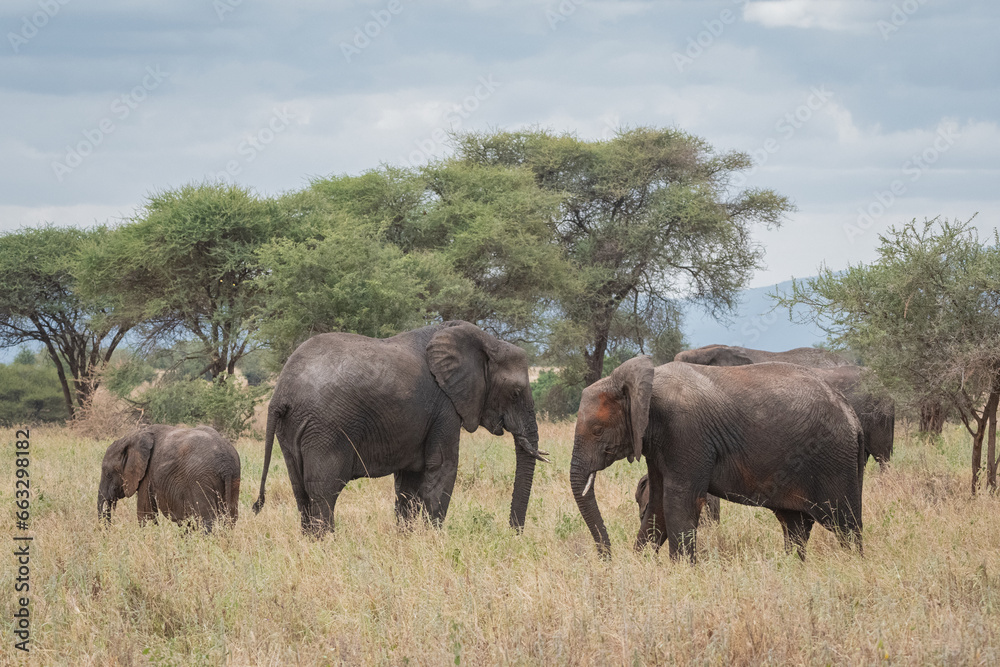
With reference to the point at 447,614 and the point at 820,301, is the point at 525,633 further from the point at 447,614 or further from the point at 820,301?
the point at 820,301

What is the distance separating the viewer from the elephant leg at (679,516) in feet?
24.1

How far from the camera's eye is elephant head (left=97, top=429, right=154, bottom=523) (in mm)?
9109

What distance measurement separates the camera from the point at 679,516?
24.1 ft

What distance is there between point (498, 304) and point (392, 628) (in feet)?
79.4

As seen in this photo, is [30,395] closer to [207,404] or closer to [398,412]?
[207,404]

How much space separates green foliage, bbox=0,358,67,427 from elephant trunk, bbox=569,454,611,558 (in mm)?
36034

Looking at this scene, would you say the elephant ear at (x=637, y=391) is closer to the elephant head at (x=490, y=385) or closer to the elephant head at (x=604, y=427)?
the elephant head at (x=604, y=427)

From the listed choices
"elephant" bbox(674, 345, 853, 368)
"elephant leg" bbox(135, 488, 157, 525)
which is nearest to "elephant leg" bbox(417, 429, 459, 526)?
"elephant leg" bbox(135, 488, 157, 525)

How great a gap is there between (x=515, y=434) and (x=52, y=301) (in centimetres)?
2819

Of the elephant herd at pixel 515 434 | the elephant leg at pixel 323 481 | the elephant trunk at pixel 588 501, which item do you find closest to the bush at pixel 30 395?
the elephant herd at pixel 515 434

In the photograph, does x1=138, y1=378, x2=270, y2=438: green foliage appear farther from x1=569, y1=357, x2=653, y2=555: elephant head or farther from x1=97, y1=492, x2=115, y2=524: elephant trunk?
x1=569, y1=357, x2=653, y2=555: elephant head

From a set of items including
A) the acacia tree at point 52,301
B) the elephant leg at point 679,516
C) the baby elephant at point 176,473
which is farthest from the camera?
the acacia tree at point 52,301

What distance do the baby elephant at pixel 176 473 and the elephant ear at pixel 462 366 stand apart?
216 cm

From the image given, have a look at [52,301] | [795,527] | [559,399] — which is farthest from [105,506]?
[559,399]
